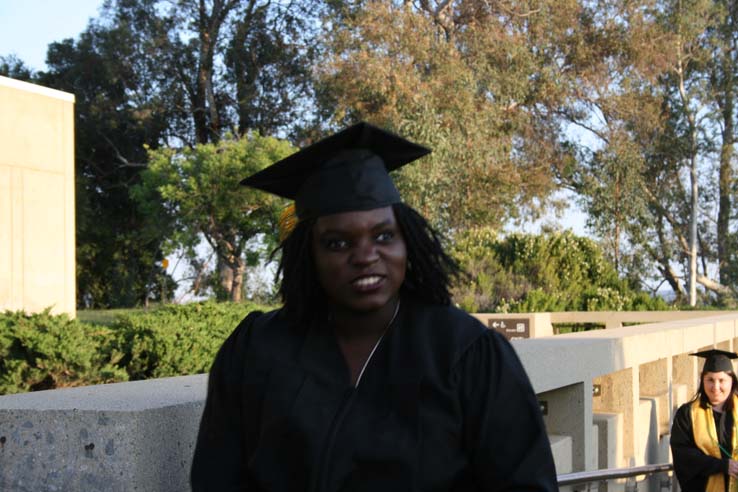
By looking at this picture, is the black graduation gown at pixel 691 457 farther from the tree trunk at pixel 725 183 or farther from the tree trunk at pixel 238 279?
the tree trunk at pixel 725 183

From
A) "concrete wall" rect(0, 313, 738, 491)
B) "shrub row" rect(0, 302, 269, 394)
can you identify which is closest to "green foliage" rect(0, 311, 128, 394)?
"shrub row" rect(0, 302, 269, 394)

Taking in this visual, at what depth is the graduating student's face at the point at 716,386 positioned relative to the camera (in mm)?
6828

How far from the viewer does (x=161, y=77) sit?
108 ft

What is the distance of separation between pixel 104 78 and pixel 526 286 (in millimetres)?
20895

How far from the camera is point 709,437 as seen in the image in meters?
6.68

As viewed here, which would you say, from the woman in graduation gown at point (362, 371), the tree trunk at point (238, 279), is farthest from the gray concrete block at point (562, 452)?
the tree trunk at point (238, 279)

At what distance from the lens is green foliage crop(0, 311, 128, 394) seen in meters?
6.90

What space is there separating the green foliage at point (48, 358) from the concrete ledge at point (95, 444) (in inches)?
179

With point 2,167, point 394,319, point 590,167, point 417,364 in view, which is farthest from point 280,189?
point 590,167

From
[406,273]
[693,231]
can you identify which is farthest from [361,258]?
[693,231]

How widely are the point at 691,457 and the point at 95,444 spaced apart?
203 inches

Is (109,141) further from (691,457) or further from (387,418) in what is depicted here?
(387,418)

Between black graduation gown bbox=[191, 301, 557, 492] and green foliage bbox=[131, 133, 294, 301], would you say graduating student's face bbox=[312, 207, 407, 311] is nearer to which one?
black graduation gown bbox=[191, 301, 557, 492]

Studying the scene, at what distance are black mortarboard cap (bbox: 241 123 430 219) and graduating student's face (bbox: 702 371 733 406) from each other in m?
5.33
